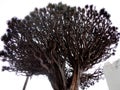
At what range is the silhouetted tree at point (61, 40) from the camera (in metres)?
9.11

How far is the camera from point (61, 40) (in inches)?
363

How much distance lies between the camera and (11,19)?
9984 mm

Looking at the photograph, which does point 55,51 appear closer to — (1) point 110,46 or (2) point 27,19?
(2) point 27,19

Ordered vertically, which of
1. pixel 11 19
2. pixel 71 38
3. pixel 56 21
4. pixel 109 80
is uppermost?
pixel 11 19

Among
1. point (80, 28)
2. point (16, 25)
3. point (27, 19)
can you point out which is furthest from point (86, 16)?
point (16, 25)

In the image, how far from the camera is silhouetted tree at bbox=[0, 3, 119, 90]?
911 centimetres

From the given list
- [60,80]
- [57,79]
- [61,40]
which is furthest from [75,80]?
[61,40]

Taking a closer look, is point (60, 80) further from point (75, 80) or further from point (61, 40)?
point (61, 40)

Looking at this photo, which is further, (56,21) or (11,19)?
(11,19)

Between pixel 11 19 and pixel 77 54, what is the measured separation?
408cm

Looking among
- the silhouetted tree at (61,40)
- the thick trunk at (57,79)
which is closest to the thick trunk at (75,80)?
the silhouetted tree at (61,40)

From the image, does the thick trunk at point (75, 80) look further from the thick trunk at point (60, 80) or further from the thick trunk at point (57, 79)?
the thick trunk at point (57, 79)

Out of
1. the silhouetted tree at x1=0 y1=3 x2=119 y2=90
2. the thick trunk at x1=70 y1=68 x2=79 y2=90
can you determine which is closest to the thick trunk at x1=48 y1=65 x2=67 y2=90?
the silhouetted tree at x1=0 y1=3 x2=119 y2=90

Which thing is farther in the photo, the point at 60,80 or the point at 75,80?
the point at 75,80
